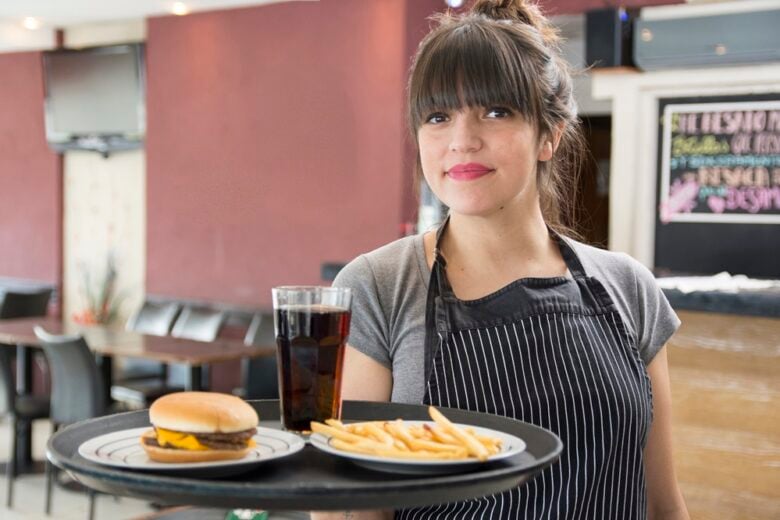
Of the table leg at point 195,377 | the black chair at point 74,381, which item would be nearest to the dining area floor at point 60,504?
the black chair at point 74,381

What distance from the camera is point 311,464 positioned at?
1047mm

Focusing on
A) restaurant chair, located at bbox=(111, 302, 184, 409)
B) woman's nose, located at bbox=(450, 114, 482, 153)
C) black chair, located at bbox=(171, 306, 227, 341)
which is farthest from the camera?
restaurant chair, located at bbox=(111, 302, 184, 409)

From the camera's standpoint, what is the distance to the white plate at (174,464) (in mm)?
942

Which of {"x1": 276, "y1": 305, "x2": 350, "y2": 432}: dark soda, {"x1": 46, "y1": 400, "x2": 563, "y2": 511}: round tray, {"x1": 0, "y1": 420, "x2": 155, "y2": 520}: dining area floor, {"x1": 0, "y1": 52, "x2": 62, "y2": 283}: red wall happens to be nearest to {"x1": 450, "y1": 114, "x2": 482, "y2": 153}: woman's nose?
{"x1": 276, "y1": 305, "x2": 350, "y2": 432}: dark soda

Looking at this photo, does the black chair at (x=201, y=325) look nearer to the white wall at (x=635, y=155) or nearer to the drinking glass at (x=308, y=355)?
the white wall at (x=635, y=155)

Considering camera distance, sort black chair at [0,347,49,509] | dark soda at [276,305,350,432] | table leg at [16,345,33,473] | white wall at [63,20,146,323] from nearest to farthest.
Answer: dark soda at [276,305,350,432]
black chair at [0,347,49,509]
table leg at [16,345,33,473]
white wall at [63,20,146,323]

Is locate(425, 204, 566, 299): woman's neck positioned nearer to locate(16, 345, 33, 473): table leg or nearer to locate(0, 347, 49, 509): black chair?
locate(0, 347, 49, 509): black chair

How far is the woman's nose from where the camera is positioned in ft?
4.25

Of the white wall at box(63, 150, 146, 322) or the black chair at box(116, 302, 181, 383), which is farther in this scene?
the white wall at box(63, 150, 146, 322)

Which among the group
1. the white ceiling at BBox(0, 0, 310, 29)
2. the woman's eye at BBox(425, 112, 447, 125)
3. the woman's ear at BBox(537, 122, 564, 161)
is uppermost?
the white ceiling at BBox(0, 0, 310, 29)

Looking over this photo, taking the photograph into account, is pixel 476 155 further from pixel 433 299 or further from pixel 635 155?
pixel 635 155

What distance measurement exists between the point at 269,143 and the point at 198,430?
19.8 ft

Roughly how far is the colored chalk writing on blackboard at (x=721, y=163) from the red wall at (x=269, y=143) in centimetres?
162

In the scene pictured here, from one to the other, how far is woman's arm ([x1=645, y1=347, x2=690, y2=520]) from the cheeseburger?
0.70m
